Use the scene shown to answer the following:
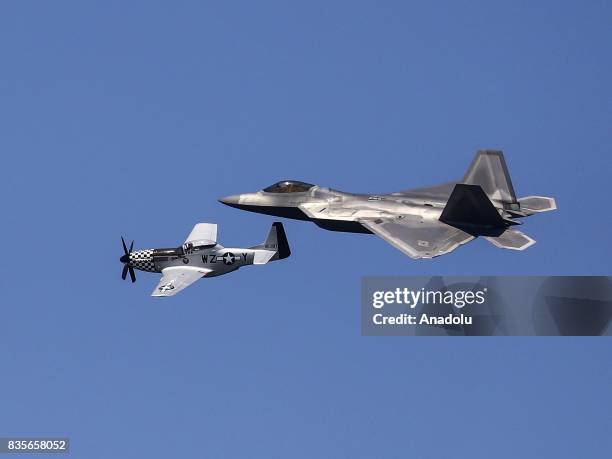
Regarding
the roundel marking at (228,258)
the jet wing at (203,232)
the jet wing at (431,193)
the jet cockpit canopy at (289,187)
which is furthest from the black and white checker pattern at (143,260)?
the jet wing at (431,193)

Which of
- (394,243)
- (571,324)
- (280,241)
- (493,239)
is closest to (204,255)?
(280,241)

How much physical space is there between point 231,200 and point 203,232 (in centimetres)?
235

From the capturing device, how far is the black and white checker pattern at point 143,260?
59250 mm

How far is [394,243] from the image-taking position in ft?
176

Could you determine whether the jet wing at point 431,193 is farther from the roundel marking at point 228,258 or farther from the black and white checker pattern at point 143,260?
the black and white checker pattern at point 143,260

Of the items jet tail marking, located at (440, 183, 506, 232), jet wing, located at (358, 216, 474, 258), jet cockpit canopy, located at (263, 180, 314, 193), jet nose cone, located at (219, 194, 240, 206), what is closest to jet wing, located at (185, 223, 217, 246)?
jet nose cone, located at (219, 194, 240, 206)

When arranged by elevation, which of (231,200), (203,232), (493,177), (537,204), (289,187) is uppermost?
(493,177)

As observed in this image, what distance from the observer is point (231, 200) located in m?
62.6

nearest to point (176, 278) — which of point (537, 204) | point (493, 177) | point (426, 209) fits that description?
point (426, 209)

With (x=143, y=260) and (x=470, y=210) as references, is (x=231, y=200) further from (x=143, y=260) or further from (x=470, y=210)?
(x=470, y=210)

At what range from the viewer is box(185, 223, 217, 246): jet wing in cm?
6147

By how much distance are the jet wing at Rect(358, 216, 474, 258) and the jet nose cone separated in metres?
8.30

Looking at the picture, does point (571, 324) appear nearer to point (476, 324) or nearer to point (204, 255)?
point (476, 324)

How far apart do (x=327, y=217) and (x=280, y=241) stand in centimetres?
305
